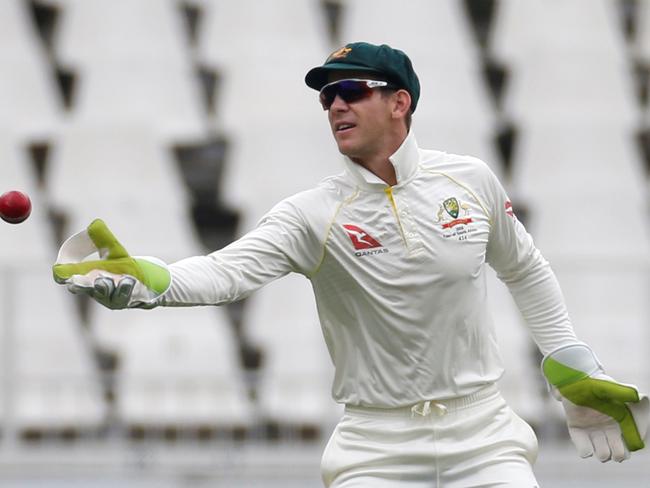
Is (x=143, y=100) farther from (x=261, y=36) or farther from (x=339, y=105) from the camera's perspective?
(x=339, y=105)

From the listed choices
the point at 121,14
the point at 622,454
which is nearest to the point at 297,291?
the point at 121,14

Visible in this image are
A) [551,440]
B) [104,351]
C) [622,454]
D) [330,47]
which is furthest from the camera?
[330,47]

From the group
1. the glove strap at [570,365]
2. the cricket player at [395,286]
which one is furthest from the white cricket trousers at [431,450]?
the glove strap at [570,365]

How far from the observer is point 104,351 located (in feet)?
40.2

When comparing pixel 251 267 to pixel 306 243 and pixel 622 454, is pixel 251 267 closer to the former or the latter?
pixel 306 243

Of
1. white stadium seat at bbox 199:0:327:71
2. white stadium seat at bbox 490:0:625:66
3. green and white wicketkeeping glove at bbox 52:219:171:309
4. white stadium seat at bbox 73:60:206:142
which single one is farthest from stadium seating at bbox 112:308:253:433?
green and white wicketkeeping glove at bbox 52:219:171:309

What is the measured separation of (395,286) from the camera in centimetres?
452

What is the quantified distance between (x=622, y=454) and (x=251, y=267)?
51.2 inches

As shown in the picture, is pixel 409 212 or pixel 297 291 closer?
pixel 409 212

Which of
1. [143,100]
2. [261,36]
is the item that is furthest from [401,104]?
[261,36]

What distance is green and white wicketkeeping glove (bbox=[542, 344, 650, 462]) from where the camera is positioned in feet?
15.8

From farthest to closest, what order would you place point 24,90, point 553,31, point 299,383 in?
point 553,31, point 24,90, point 299,383

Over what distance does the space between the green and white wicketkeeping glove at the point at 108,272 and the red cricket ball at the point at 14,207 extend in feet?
0.81

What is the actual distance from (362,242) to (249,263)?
0.33 metres
